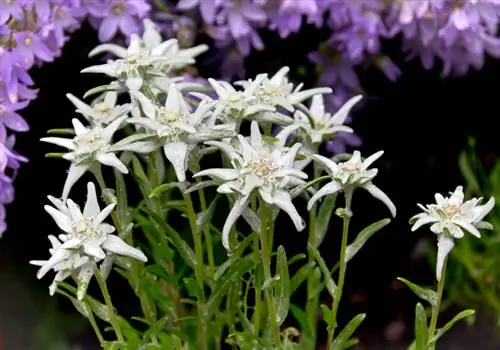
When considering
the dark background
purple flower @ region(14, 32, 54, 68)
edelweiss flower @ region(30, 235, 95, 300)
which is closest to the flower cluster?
edelweiss flower @ region(30, 235, 95, 300)

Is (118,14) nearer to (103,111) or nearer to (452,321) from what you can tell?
(103,111)

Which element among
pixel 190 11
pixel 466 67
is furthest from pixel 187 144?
pixel 466 67

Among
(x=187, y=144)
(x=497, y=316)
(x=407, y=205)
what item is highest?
(x=187, y=144)

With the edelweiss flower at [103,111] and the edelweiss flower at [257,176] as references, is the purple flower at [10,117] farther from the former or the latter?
the edelweiss flower at [257,176]

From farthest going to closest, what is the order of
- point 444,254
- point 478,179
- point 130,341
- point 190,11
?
point 478,179
point 190,11
point 130,341
point 444,254

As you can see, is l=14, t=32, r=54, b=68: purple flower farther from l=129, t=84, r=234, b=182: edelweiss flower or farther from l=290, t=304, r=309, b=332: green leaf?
l=290, t=304, r=309, b=332: green leaf

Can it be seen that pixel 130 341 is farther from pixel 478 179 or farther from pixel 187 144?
pixel 478 179
